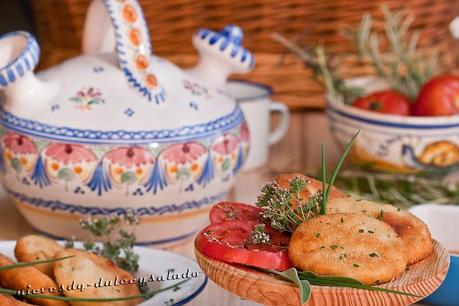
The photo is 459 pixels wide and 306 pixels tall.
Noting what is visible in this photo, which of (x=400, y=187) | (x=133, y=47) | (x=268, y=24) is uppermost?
(x=133, y=47)

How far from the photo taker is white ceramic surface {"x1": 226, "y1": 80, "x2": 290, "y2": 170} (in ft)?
4.18

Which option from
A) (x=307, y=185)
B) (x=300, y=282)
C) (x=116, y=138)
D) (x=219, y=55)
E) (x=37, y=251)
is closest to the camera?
(x=300, y=282)

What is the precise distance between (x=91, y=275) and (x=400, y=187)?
50cm

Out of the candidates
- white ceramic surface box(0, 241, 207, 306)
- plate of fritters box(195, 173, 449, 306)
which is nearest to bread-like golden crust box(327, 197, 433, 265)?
plate of fritters box(195, 173, 449, 306)

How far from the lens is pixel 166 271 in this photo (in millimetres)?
875

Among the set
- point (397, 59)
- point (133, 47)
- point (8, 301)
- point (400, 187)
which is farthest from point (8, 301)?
point (397, 59)

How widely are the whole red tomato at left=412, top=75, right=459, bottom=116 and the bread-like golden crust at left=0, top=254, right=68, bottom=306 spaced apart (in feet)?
1.94

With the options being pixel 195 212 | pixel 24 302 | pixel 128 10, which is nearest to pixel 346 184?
pixel 195 212

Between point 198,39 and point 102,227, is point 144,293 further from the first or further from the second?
point 198,39

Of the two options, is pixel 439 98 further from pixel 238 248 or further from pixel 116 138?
pixel 238 248

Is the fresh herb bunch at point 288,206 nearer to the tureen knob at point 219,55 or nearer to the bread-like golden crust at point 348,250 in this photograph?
the bread-like golden crust at point 348,250

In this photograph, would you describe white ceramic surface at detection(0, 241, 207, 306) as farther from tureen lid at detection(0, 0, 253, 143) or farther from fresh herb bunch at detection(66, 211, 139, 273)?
tureen lid at detection(0, 0, 253, 143)

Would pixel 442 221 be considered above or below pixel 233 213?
below

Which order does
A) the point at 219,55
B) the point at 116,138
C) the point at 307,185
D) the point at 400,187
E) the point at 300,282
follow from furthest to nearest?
the point at 400,187
the point at 219,55
the point at 116,138
the point at 307,185
the point at 300,282
